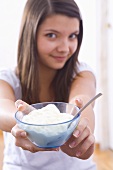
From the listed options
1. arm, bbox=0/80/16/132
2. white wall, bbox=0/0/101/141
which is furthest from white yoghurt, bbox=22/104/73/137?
white wall, bbox=0/0/101/141

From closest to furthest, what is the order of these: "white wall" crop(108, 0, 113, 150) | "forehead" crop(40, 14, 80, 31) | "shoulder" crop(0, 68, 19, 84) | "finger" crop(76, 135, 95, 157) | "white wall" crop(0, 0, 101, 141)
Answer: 1. "finger" crop(76, 135, 95, 157)
2. "forehead" crop(40, 14, 80, 31)
3. "shoulder" crop(0, 68, 19, 84)
4. "white wall" crop(108, 0, 113, 150)
5. "white wall" crop(0, 0, 101, 141)

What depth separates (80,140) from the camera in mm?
754

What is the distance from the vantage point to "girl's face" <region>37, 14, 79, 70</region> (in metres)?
1.02

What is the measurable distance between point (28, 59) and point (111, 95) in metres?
1.55

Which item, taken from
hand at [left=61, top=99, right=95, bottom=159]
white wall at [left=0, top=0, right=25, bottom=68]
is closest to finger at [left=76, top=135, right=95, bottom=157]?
hand at [left=61, top=99, right=95, bottom=159]

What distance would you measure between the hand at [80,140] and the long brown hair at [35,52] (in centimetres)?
40

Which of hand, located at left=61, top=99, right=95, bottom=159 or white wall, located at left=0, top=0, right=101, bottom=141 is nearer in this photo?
hand, located at left=61, top=99, right=95, bottom=159

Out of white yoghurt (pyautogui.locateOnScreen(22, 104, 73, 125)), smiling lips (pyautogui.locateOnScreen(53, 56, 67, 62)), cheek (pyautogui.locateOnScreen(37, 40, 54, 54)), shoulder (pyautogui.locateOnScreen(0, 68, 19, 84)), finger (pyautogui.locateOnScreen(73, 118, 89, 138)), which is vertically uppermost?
cheek (pyautogui.locateOnScreen(37, 40, 54, 54))

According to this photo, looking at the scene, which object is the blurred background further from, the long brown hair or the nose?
the nose

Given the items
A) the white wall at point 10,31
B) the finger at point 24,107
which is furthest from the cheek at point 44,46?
the white wall at point 10,31

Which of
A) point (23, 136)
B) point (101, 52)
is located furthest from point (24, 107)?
point (101, 52)

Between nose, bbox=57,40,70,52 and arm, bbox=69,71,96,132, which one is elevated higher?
nose, bbox=57,40,70,52

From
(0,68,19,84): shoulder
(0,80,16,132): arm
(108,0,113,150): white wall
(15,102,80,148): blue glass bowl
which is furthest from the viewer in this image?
(108,0,113,150): white wall

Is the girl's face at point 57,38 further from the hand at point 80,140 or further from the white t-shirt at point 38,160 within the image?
the hand at point 80,140
